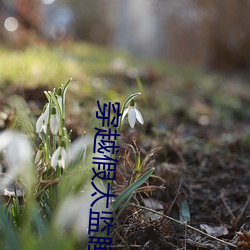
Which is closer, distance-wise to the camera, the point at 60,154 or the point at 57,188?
the point at 60,154

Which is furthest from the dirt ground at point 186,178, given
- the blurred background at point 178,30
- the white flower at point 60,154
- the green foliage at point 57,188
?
the blurred background at point 178,30

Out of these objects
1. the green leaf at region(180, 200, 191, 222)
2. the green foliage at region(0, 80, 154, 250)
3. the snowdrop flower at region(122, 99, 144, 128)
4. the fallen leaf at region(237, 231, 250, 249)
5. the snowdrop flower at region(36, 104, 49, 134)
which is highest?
the snowdrop flower at region(122, 99, 144, 128)

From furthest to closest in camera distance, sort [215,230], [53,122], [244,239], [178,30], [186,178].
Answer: [178,30] → [186,178] → [215,230] → [244,239] → [53,122]

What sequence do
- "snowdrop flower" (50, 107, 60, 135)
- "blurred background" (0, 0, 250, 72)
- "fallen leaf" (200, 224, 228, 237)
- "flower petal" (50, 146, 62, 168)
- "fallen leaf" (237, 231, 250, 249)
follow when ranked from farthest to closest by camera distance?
"blurred background" (0, 0, 250, 72) < "fallen leaf" (200, 224, 228, 237) < "fallen leaf" (237, 231, 250, 249) < "snowdrop flower" (50, 107, 60, 135) < "flower petal" (50, 146, 62, 168)

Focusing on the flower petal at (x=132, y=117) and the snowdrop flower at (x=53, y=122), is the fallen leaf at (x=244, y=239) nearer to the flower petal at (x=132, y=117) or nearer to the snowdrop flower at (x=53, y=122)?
the flower petal at (x=132, y=117)

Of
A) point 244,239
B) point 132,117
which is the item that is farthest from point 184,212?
point 132,117

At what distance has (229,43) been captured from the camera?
831cm

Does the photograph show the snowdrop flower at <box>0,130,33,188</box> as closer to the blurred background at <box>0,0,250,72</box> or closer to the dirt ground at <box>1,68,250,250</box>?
the dirt ground at <box>1,68,250,250</box>

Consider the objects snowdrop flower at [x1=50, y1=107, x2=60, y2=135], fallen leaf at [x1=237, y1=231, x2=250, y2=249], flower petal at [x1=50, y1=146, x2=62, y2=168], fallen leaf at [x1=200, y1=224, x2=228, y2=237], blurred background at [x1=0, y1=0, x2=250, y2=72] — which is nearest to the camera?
flower petal at [x1=50, y1=146, x2=62, y2=168]

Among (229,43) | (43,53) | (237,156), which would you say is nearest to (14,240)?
→ (237,156)

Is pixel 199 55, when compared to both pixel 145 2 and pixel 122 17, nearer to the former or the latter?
pixel 145 2

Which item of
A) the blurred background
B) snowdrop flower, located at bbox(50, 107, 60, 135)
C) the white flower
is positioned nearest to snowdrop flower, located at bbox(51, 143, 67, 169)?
the white flower

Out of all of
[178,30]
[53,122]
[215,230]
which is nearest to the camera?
[53,122]

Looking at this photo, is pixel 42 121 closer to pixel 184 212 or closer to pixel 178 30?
pixel 184 212
